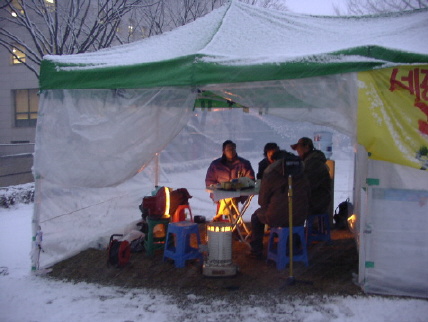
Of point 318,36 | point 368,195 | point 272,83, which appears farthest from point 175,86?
point 368,195

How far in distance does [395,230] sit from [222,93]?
3.02 metres

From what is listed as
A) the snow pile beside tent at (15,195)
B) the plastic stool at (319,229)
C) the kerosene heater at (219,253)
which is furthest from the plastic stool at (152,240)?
the snow pile beside tent at (15,195)

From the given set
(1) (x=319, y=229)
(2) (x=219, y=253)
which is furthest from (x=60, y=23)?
(2) (x=219, y=253)

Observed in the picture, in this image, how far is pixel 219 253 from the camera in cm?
516

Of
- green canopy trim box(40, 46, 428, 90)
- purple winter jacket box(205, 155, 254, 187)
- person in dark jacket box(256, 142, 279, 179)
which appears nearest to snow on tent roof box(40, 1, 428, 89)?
green canopy trim box(40, 46, 428, 90)

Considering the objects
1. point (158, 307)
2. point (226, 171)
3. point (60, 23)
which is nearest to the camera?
point (158, 307)

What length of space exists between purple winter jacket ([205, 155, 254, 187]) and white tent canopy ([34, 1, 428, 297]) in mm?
1529

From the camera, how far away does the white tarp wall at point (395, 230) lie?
4402 millimetres

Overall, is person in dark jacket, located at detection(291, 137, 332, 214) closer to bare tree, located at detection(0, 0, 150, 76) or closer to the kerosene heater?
the kerosene heater

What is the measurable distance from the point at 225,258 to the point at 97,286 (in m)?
1.56

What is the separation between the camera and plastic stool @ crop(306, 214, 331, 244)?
646 cm

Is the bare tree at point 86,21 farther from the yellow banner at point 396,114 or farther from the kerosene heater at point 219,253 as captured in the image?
the yellow banner at point 396,114

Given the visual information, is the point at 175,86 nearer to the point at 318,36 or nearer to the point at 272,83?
the point at 272,83

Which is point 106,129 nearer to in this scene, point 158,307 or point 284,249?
point 158,307
